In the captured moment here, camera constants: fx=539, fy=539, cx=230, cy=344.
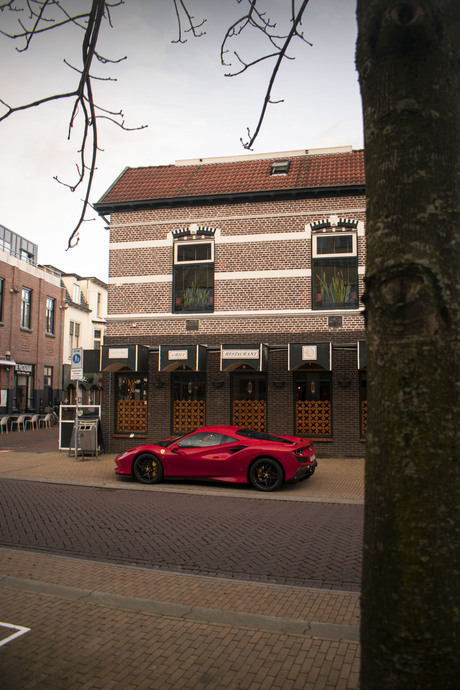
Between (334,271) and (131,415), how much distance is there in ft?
24.5

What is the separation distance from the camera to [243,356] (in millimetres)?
14734

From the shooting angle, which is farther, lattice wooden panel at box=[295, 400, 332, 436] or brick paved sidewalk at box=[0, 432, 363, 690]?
lattice wooden panel at box=[295, 400, 332, 436]

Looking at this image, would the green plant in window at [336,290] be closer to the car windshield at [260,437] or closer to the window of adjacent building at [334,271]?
the window of adjacent building at [334,271]

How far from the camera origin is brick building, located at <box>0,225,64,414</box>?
98.2ft

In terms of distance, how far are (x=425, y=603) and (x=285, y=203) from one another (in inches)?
595

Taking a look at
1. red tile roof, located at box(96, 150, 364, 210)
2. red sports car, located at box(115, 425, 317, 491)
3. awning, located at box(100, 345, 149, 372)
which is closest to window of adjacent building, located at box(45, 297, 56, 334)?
red tile roof, located at box(96, 150, 364, 210)

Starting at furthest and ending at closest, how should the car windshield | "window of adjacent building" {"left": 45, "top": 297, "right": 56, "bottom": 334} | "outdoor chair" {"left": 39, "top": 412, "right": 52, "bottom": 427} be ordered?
"window of adjacent building" {"left": 45, "top": 297, "right": 56, "bottom": 334}, "outdoor chair" {"left": 39, "top": 412, "right": 52, "bottom": 427}, the car windshield

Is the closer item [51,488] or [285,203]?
[51,488]

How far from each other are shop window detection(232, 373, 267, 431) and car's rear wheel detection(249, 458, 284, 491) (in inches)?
189

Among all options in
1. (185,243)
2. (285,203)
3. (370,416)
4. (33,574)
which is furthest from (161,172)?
(370,416)

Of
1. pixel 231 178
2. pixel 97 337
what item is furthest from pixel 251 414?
pixel 97 337

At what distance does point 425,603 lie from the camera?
1860mm

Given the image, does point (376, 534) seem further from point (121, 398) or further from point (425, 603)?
point (121, 398)

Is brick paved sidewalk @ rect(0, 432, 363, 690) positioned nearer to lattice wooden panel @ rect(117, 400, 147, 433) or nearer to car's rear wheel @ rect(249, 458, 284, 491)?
car's rear wheel @ rect(249, 458, 284, 491)
